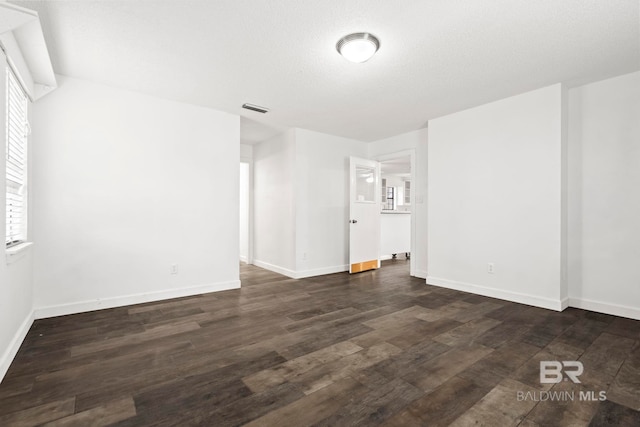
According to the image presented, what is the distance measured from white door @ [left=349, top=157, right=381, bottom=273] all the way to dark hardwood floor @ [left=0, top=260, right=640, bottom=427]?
1958 mm

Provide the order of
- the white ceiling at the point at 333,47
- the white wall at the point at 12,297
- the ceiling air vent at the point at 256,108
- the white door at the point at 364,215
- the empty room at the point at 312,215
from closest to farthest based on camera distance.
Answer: the empty room at the point at 312,215
the white wall at the point at 12,297
the white ceiling at the point at 333,47
the ceiling air vent at the point at 256,108
the white door at the point at 364,215

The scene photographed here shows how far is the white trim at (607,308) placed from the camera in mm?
2941

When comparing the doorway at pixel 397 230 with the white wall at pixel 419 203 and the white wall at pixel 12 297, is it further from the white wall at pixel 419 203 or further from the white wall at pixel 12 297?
the white wall at pixel 12 297

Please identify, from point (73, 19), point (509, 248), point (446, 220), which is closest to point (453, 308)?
point (509, 248)

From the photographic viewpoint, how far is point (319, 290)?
404 centimetres

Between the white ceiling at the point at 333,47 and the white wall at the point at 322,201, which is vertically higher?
the white ceiling at the point at 333,47

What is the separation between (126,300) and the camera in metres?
3.35

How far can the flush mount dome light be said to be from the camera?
232 cm

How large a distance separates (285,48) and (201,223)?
2.46 meters

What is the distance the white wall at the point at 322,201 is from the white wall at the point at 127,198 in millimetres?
1118

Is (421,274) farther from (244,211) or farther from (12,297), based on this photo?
(12,297)

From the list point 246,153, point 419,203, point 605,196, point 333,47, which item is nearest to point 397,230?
point 419,203

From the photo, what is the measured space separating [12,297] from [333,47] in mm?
3214

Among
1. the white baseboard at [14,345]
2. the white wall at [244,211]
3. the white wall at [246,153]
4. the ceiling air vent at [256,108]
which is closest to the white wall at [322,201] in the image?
the ceiling air vent at [256,108]
